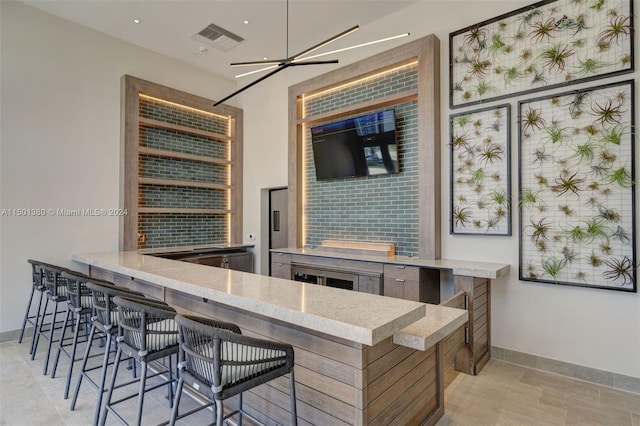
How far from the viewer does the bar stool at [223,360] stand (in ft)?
5.05

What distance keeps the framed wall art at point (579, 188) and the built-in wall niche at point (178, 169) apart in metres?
5.00

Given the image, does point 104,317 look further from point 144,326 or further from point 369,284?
point 369,284

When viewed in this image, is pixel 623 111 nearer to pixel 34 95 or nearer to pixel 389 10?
pixel 389 10

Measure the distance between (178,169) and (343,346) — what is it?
5268mm

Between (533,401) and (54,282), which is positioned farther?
(54,282)

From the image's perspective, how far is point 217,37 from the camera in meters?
5.21

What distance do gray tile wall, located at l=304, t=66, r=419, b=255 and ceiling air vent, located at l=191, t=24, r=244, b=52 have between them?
1462 mm

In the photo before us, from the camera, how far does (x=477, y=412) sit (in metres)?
2.66

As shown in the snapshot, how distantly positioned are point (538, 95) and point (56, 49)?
5.95 meters

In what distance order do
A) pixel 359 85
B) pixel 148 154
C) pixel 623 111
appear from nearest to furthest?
pixel 623 111 → pixel 359 85 → pixel 148 154

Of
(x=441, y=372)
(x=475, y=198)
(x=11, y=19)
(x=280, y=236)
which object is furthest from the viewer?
(x=280, y=236)

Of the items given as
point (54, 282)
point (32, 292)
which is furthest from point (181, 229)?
point (54, 282)

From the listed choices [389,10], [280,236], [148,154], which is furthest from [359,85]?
[148,154]

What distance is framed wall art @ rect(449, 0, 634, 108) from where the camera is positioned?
3094mm
